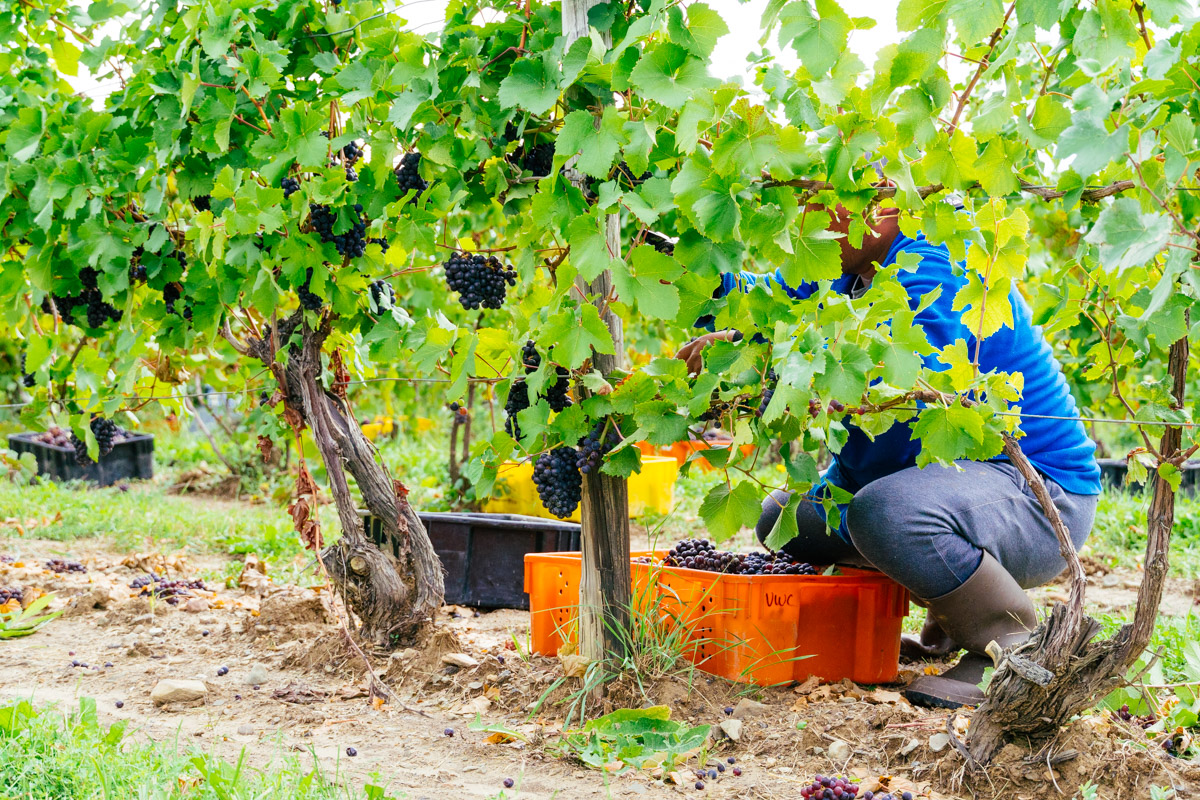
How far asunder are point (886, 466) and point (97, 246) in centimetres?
216

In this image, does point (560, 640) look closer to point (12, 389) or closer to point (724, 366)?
point (724, 366)

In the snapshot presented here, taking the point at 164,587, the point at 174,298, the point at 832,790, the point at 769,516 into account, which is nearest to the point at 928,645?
the point at 769,516

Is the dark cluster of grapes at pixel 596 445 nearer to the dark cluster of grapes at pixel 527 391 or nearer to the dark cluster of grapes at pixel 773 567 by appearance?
the dark cluster of grapes at pixel 527 391

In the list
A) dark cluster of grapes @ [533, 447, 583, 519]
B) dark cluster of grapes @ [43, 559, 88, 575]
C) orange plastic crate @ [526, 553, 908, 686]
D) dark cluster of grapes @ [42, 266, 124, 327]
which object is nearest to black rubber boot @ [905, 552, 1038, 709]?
orange plastic crate @ [526, 553, 908, 686]

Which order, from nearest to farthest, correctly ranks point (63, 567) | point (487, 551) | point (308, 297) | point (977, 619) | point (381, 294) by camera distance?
point (977, 619) < point (308, 297) < point (381, 294) < point (487, 551) < point (63, 567)

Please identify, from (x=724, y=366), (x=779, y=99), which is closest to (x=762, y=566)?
(x=724, y=366)

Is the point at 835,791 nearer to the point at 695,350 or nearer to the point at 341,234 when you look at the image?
the point at 695,350

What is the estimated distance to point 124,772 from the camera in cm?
167

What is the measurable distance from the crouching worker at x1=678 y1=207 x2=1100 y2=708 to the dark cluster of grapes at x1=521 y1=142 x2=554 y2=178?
0.54 meters

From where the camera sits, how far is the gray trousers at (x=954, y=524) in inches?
88.6

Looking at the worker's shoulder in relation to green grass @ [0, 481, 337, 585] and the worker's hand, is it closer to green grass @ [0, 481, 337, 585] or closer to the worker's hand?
the worker's hand

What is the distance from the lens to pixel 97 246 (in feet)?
8.32

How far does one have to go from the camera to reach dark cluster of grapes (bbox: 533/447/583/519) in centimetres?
207

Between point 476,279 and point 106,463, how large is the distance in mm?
5412
